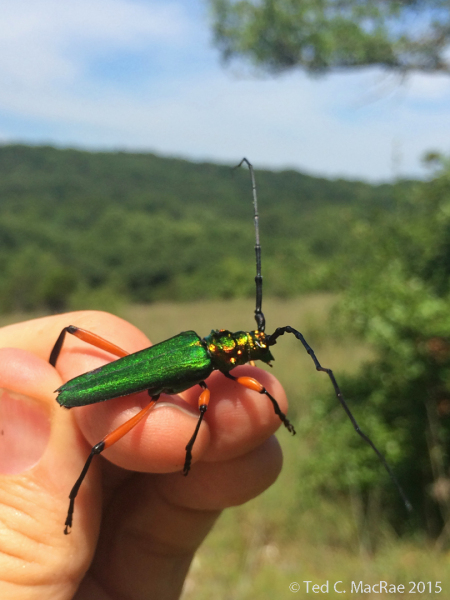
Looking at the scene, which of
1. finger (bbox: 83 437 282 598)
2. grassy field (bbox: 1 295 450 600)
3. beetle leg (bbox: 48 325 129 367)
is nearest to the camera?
beetle leg (bbox: 48 325 129 367)

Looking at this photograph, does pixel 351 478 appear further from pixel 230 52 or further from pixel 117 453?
pixel 230 52

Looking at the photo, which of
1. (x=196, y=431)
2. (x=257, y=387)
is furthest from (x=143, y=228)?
(x=196, y=431)

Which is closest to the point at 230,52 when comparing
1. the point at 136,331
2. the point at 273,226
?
the point at 136,331

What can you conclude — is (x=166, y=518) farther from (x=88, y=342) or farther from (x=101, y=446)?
(x=88, y=342)

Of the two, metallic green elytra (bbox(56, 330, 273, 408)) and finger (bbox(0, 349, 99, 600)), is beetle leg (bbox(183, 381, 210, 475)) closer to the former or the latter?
metallic green elytra (bbox(56, 330, 273, 408))

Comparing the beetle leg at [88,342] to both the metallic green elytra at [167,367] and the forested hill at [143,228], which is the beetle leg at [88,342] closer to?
the metallic green elytra at [167,367]

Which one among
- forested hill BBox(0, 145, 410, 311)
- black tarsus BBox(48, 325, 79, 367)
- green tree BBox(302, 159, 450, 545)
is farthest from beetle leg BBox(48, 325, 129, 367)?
forested hill BBox(0, 145, 410, 311)

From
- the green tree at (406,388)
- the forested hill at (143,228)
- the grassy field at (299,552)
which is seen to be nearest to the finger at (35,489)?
the grassy field at (299,552)
